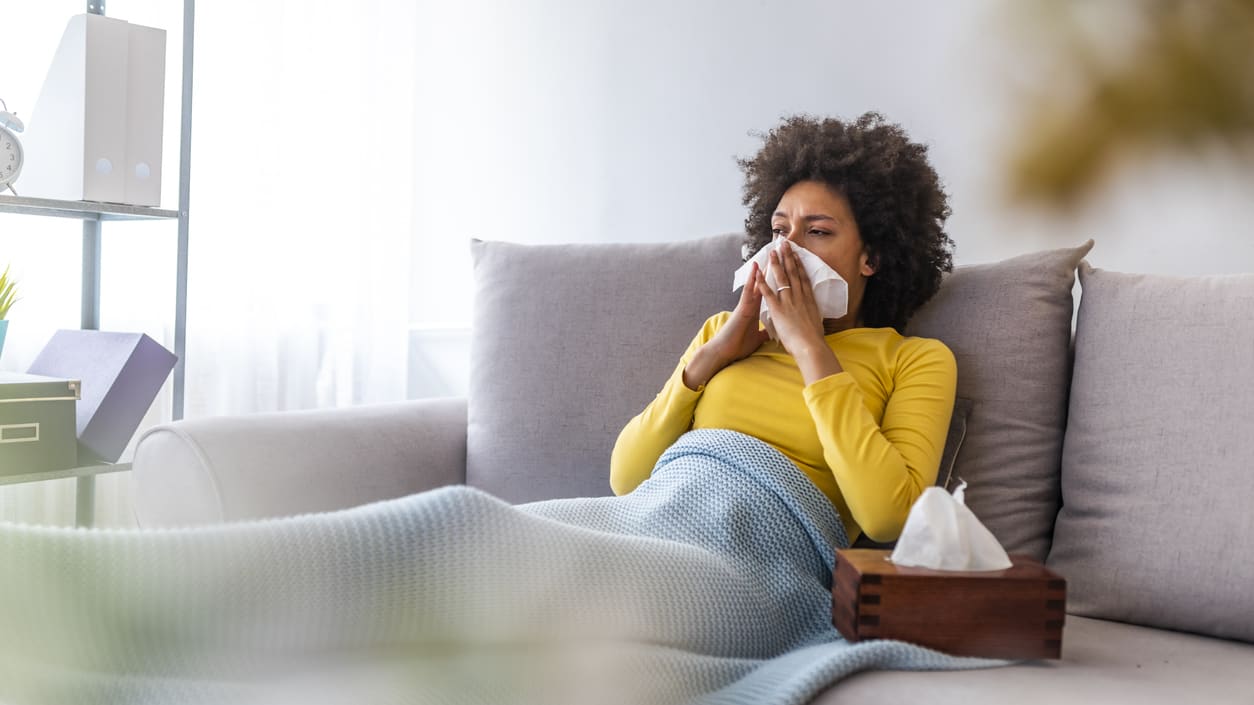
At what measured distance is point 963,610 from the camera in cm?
105

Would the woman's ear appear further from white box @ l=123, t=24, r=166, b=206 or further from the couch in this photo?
white box @ l=123, t=24, r=166, b=206

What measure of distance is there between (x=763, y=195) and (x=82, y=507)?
5.09ft

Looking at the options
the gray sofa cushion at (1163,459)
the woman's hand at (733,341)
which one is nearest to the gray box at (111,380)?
the woman's hand at (733,341)

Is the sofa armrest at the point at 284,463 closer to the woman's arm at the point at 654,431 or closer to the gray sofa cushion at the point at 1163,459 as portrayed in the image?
the woman's arm at the point at 654,431

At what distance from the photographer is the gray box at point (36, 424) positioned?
178 centimetres

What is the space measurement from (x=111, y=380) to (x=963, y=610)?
5.25 feet

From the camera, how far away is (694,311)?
1.76 metres

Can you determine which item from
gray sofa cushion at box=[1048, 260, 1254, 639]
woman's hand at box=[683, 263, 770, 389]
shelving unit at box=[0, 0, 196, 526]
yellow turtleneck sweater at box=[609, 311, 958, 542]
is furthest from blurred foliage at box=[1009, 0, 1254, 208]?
shelving unit at box=[0, 0, 196, 526]

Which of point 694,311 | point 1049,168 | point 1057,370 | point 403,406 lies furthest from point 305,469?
point 1049,168

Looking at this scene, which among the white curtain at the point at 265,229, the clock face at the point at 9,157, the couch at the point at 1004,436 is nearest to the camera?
the couch at the point at 1004,436

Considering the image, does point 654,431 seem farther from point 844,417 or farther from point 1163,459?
point 1163,459

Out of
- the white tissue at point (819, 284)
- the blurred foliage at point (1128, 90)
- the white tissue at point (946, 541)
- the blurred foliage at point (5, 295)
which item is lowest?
the white tissue at point (946, 541)

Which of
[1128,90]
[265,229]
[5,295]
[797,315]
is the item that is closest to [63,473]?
[5,295]

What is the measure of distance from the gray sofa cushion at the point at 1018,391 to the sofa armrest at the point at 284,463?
2.97ft
